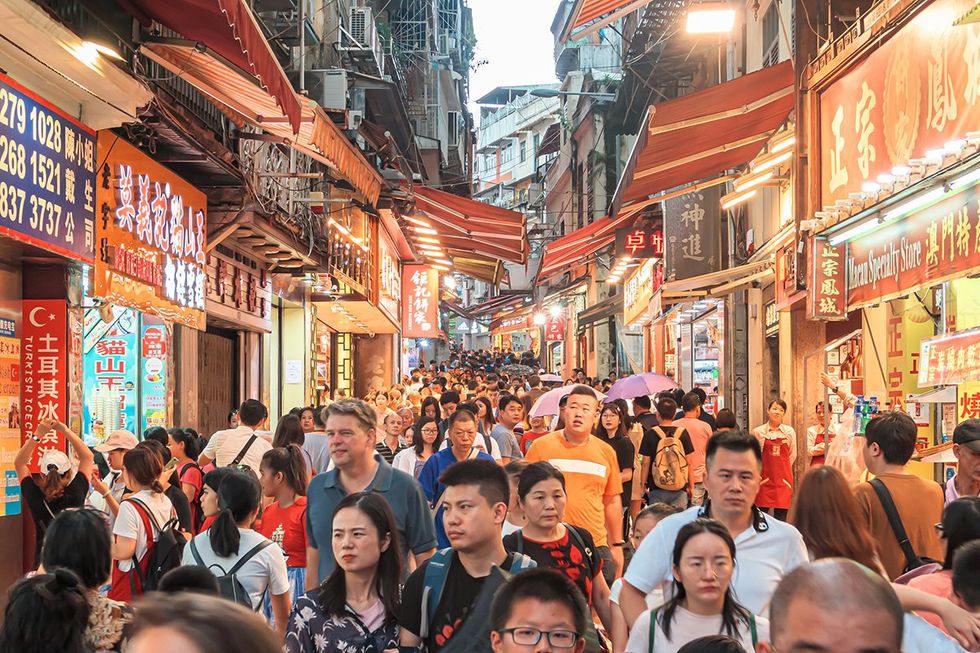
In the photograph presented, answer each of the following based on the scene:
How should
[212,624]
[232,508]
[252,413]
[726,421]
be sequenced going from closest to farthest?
[212,624] → [232,508] → [252,413] → [726,421]

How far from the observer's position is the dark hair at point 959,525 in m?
4.84

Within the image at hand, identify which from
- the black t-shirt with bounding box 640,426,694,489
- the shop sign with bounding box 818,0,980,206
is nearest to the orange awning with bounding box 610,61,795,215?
the shop sign with bounding box 818,0,980,206

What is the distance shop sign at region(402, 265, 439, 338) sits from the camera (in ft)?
112

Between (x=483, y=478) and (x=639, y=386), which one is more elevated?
(x=639, y=386)

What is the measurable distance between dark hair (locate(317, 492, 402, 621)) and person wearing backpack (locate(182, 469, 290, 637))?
1085 mm

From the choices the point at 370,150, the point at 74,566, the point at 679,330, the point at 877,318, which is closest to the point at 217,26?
the point at 74,566

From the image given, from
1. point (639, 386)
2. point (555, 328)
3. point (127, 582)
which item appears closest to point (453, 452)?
point (127, 582)

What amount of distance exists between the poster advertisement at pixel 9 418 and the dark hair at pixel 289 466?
3279 millimetres

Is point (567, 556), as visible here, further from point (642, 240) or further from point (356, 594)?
point (642, 240)

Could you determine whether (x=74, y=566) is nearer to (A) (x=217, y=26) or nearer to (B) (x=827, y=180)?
(A) (x=217, y=26)

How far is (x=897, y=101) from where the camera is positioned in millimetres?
10211

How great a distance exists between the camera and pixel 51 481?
905cm

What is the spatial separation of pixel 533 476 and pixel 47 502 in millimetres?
4793

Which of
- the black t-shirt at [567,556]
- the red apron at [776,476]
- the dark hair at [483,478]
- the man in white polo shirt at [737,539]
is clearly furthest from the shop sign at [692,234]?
the dark hair at [483,478]
